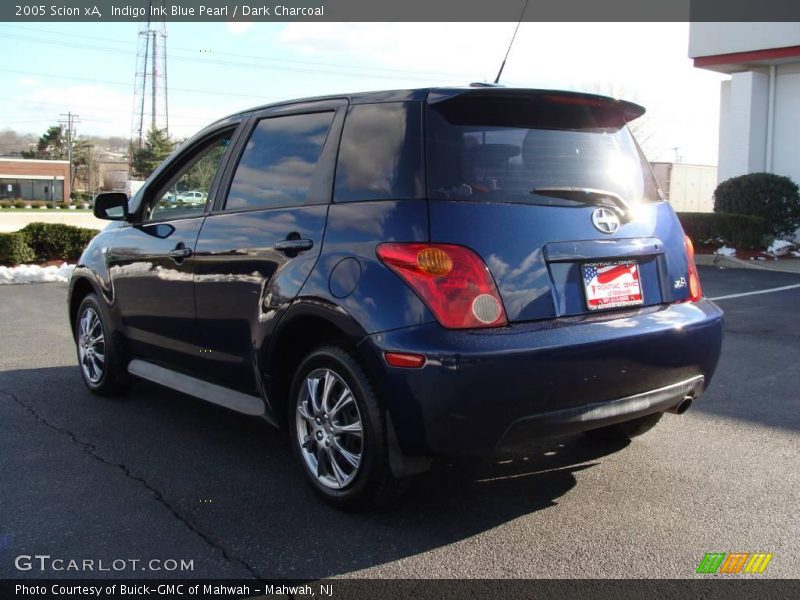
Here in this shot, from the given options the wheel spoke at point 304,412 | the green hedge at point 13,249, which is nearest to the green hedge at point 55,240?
the green hedge at point 13,249

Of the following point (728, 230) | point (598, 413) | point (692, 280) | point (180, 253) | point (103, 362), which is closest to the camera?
point (598, 413)

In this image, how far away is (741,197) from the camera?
17672 mm

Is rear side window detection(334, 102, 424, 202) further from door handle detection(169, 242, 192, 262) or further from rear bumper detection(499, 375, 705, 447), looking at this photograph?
door handle detection(169, 242, 192, 262)

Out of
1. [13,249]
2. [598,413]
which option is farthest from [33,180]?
[598,413]

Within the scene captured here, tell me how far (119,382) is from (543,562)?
3.51 metres

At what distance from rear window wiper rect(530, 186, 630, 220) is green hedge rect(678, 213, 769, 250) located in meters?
13.3

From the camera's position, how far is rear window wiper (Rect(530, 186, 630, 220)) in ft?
12.1

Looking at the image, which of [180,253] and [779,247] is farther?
[779,247]

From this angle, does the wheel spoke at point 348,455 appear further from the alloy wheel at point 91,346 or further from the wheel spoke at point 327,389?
the alloy wheel at point 91,346

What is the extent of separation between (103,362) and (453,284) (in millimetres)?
3372

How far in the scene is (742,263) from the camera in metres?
15.4

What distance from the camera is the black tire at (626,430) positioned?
4504 millimetres

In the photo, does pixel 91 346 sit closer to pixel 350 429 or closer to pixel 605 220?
pixel 350 429

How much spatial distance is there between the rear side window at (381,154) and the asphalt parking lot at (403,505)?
146 centimetres
